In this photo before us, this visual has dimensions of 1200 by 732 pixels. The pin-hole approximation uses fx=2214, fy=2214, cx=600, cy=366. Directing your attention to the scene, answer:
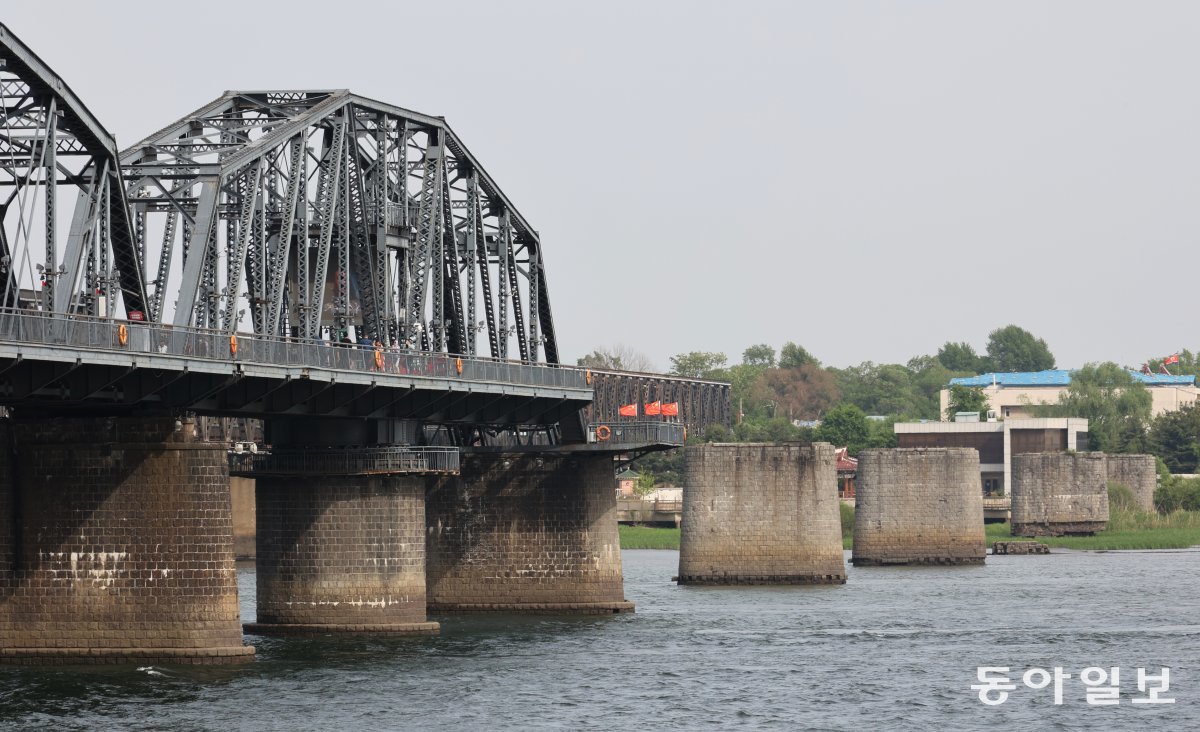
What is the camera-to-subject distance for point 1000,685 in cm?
7094

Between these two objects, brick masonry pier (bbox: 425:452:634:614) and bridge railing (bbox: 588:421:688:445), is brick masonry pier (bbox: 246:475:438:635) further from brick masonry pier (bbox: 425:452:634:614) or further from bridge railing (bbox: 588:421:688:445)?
bridge railing (bbox: 588:421:688:445)

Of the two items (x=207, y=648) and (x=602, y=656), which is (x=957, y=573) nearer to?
(x=602, y=656)

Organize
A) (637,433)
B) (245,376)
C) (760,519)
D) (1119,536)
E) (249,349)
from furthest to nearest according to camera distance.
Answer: (1119,536), (760,519), (637,433), (245,376), (249,349)

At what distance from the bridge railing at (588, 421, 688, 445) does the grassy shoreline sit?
55.3 metres

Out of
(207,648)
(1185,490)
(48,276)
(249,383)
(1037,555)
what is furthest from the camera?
(1185,490)

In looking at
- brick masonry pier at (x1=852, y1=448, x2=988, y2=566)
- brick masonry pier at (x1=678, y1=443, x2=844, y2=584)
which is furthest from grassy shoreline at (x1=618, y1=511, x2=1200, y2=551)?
brick masonry pier at (x1=678, y1=443, x2=844, y2=584)

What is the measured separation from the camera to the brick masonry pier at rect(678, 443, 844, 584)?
113562mm

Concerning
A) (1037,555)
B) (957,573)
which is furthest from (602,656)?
(1037,555)

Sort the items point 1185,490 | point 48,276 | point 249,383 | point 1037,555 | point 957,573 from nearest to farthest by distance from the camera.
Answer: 1. point 48,276
2. point 249,383
3. point 957,573
4. point 1037,555
5. point 1185,490

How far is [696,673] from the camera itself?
243 feet

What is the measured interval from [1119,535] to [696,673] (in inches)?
3802

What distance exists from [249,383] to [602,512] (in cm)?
2701

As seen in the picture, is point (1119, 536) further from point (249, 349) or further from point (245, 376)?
point (249, 349)

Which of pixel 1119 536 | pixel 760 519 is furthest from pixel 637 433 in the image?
pixel 1119 536
